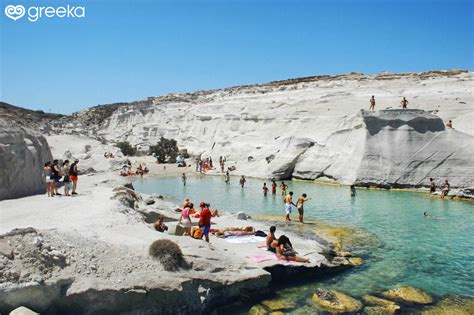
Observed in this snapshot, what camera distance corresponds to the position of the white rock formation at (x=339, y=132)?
Answer: 87.7 feet

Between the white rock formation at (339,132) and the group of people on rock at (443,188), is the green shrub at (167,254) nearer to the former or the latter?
the group of people on rock at (443,188)

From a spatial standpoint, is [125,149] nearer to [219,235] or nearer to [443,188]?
[443,188]

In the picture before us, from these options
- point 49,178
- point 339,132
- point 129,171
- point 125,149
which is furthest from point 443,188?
point 125,149

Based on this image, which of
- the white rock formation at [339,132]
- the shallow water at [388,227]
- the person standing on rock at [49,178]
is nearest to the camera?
the shallow water at [388,227]

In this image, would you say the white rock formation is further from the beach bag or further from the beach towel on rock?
the beach bag

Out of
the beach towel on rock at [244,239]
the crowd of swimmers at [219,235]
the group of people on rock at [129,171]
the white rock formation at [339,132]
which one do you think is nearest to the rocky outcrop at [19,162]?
the crowd of swimmers at [219,235]

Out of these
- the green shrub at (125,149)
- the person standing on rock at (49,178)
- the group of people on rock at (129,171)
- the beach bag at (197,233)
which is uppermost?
the green shrub at (125,149)

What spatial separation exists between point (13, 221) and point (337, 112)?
31200 mm

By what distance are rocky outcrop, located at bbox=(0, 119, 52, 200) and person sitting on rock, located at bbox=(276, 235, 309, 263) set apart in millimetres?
9224

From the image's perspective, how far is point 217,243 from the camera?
1209 cm

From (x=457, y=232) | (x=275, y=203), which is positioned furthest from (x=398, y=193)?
(x=457, y=232)

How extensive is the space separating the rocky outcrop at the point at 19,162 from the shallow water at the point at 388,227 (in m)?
8.91

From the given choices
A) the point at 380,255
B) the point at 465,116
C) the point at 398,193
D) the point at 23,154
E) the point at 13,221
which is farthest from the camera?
the point at 465,116

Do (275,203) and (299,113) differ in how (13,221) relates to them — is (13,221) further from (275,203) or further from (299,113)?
(299,113)
